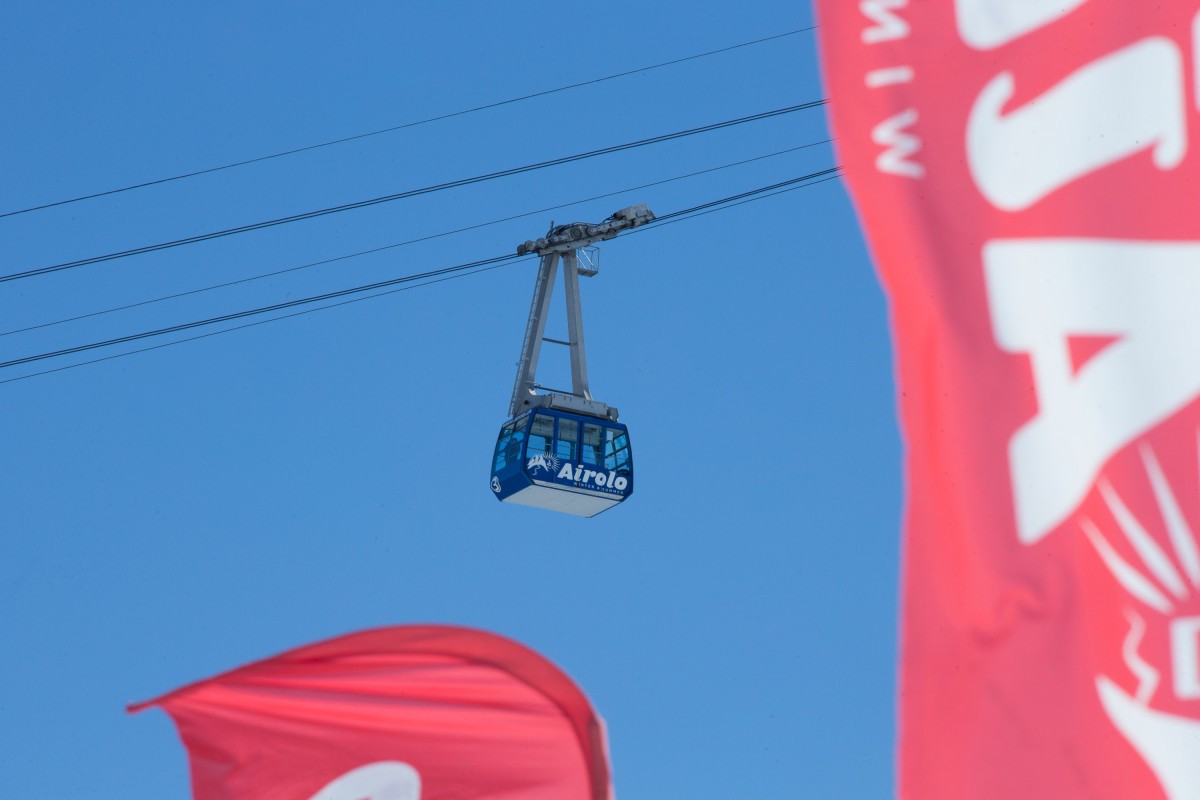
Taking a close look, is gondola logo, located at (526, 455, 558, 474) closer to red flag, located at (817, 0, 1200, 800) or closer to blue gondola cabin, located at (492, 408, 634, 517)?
blue gondola cabin, located at (492, 408, 634, 517)

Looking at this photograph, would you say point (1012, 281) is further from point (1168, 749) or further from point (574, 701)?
point (574, 701)

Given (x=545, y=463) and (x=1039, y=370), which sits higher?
(x=545, y=463)

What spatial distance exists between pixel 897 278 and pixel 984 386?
0.28m

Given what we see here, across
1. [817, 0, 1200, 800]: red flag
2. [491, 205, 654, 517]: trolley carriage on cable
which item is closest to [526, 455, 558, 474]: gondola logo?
[491, 205, 654, 517]: trolley carriage on cable

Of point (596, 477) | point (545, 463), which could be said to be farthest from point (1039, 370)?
point (596, 477)

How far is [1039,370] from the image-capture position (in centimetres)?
324

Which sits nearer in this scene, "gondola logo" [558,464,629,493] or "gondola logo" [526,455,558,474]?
"gondola logo" [526,455,558,474]

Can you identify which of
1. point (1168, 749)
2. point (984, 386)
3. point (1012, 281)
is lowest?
point (1168, 749)

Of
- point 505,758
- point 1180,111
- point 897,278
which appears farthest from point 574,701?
point 1180,111

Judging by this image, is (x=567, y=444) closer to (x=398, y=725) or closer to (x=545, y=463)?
(x=545, y=463)

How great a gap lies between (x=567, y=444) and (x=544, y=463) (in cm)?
84

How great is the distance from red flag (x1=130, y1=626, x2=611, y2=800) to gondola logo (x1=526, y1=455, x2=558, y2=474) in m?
20.2

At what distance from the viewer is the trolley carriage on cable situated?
26.2 metres

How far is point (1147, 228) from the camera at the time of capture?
325cm
